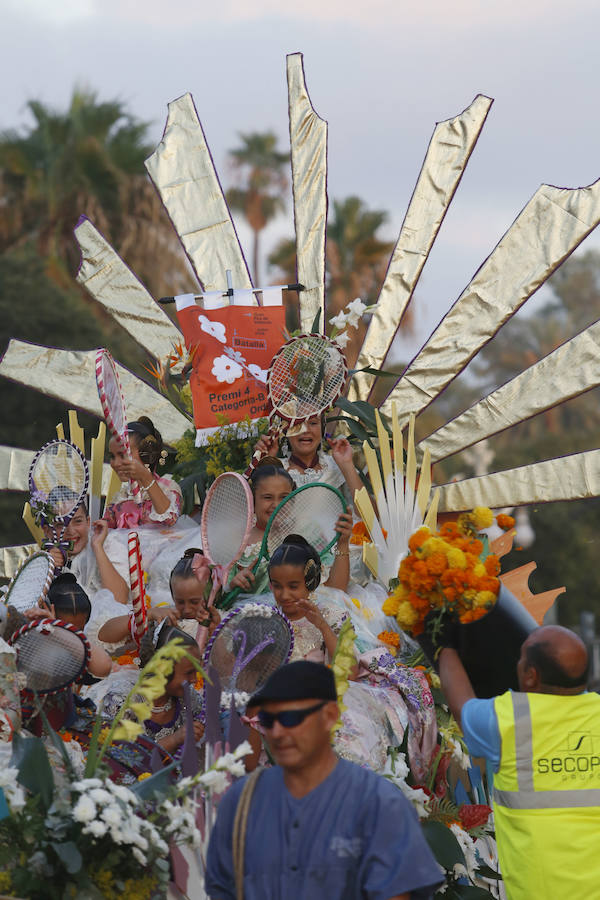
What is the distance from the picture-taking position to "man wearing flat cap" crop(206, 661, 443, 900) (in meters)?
2.70

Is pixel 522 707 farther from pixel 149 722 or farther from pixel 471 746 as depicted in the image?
pixel 149 722

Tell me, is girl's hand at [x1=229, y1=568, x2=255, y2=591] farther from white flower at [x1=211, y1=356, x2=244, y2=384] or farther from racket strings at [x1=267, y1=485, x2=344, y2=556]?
white flower at [x1=211, y1=356, x2=244, y2=384]

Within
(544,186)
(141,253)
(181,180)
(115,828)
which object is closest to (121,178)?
(141,253)

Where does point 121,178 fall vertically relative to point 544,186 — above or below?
above

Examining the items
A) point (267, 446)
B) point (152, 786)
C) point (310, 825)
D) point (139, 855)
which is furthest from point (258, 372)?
point (310, 825)

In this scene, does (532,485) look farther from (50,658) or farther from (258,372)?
(50,658)

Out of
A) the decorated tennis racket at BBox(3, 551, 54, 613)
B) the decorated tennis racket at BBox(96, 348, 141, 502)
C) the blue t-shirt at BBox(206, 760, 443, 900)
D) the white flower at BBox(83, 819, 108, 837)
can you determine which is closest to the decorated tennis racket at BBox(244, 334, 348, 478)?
the decorated tennis racket at BBox(96, 348, 141, 502)

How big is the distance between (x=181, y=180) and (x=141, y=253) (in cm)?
1411

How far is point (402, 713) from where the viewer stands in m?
5.05

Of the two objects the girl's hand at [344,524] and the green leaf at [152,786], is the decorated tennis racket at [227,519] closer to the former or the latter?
the girl's hand at [344,524]

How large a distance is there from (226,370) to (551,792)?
4.07 m

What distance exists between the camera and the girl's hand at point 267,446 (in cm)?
650

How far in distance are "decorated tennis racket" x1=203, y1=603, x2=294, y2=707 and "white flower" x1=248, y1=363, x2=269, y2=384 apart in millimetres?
2679

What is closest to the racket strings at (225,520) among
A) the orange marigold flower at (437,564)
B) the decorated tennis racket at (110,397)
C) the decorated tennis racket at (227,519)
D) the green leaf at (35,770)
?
the decorated tennis racket at (227,519)
